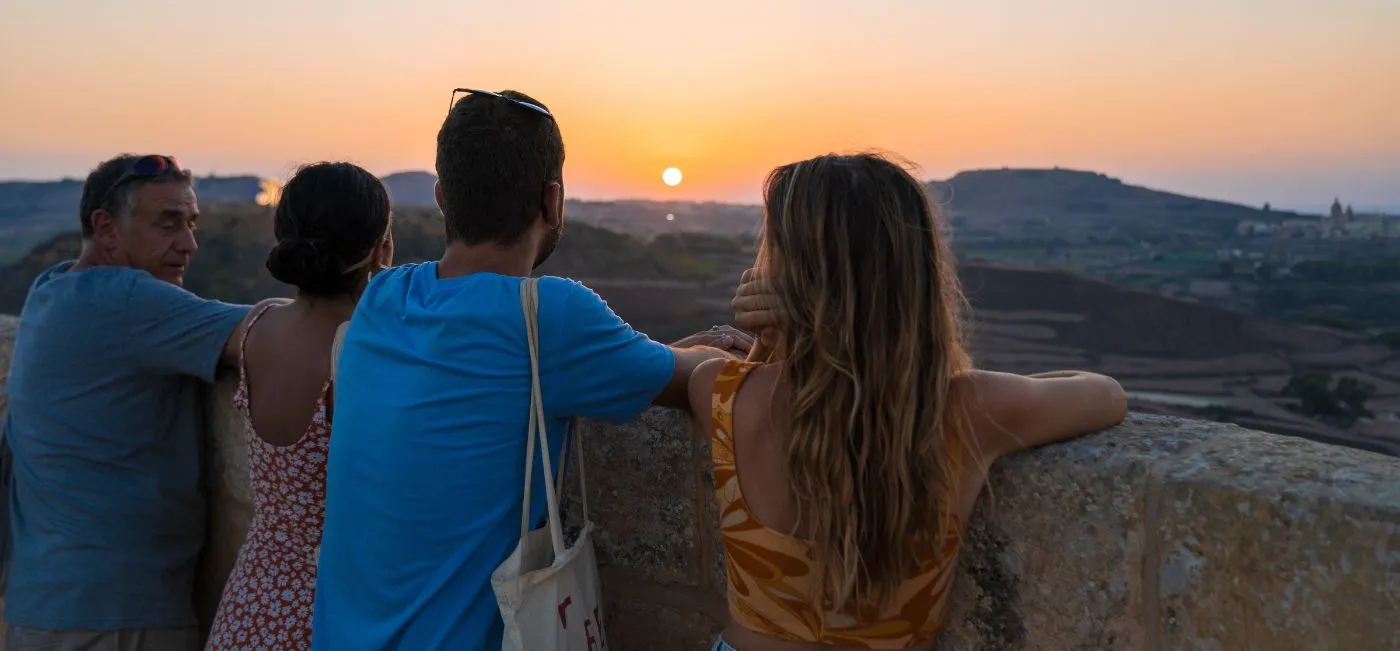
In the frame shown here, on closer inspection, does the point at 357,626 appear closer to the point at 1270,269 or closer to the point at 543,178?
the point at 543,178

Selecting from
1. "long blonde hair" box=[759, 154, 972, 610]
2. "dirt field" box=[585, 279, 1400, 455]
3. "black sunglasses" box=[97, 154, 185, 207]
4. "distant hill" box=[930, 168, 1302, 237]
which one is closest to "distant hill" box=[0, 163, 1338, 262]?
"distant hill" box=[930, 168, 1302, 237]

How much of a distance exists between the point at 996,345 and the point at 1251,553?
27.5 metres

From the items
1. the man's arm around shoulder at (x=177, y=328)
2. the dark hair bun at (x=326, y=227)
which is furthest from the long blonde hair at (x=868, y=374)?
the man's arm around shoulder at (x=177, y=328)

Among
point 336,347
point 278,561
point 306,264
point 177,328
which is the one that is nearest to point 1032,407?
point 336,347

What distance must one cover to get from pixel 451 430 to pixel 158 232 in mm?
1347

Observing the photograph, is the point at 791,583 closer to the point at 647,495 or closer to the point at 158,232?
the point at 647,495

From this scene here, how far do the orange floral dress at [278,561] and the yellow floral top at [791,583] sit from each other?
89cm

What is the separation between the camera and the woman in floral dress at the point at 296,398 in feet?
6.38

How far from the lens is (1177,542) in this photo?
1.32 meters

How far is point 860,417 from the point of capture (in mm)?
1354

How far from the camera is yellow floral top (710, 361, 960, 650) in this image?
1419mm

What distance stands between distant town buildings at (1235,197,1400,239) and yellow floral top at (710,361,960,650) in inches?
1646

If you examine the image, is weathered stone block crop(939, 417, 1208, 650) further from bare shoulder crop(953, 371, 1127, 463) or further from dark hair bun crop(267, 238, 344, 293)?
dark hair bun crop(267, 238, 344, 293)

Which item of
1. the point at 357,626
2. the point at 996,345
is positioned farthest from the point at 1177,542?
the point at 996,345
